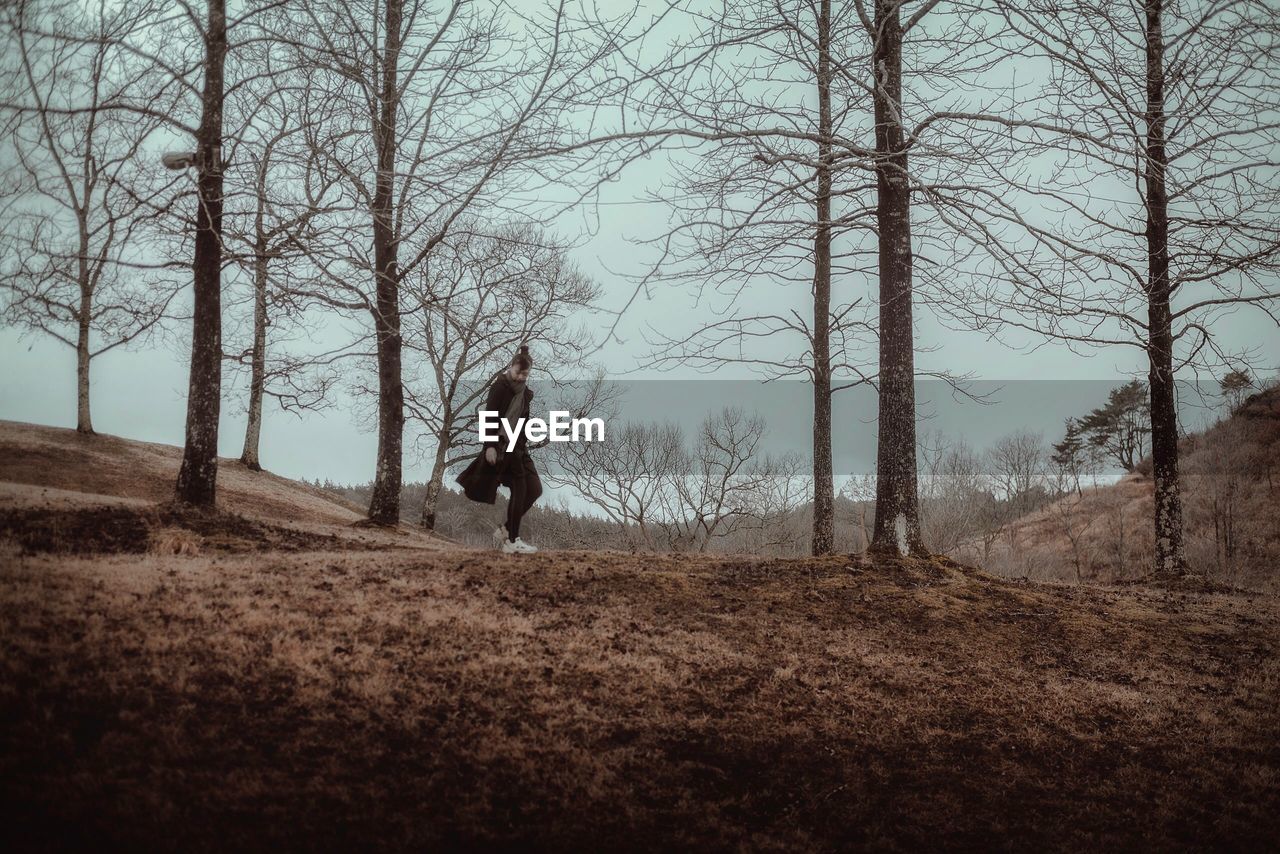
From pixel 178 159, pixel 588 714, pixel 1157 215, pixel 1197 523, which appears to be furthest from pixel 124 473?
pixel 1197 523

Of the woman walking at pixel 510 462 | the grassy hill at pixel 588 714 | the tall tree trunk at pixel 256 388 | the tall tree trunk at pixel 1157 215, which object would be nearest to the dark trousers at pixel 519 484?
the woman walking at pixel 510 462

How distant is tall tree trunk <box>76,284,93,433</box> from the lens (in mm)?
19375

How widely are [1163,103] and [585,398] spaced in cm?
2077

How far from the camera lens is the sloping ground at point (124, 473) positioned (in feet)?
50.5

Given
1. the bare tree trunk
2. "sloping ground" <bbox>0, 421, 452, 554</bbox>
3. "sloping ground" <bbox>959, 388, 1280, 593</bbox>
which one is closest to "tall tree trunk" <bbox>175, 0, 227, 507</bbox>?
"sloping ground" <bbox>0, 421, 452, 554</bbox>

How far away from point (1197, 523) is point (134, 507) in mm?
34861

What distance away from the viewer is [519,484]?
921 cm

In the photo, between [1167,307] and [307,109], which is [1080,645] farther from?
[307,109]

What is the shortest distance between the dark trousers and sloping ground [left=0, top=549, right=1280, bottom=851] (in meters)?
2.36

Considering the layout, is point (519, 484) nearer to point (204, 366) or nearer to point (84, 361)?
point (204, 366)

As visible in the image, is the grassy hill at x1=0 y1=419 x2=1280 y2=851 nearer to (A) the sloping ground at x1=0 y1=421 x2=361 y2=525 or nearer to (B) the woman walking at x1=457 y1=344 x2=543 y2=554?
(B) the woman walking at x1=457 y1=344 x2=543 y2=554

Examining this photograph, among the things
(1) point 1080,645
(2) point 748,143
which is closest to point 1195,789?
(1) point 1080,645

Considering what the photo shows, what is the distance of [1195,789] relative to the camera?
13.2 feet

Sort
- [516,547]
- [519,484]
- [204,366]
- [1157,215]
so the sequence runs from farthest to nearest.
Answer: [204,366]
[516,547]
[519,484]
[1157,215]
